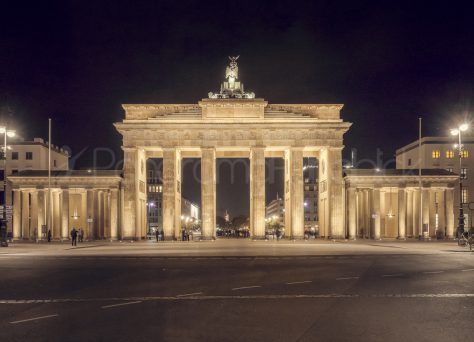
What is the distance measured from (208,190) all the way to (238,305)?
57960mm

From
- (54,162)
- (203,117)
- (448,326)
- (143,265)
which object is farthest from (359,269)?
(54,162)

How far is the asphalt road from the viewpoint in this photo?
11.5 metres

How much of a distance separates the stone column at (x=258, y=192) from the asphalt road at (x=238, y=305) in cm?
4696

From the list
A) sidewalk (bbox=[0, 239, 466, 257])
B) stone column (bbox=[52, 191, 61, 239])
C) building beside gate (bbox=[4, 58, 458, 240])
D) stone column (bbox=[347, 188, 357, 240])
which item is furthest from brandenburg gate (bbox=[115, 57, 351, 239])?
sidewalk (bbox=[0, 239, 466, 257])

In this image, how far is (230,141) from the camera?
7219 centimetres

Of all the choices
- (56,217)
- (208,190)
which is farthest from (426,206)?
(56,217)

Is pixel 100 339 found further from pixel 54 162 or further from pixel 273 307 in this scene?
pixel 54 162

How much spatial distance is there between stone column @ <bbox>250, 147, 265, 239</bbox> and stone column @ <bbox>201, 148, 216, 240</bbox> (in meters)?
5.04

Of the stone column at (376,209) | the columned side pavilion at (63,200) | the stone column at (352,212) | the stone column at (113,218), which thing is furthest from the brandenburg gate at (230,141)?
the stone column at (376,209)

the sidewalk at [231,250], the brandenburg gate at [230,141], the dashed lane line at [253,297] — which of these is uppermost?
the brandenburg gate at [230,141]

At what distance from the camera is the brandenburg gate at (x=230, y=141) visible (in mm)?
72125

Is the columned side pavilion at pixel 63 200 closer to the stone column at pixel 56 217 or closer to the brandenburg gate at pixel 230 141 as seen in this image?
the stone column at pixel 56 217

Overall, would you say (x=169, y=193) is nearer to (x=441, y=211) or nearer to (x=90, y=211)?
(x=90, y=211)

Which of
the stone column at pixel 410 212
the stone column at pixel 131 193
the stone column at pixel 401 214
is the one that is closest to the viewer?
the stone column at pixel 131 193
